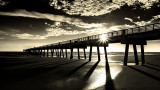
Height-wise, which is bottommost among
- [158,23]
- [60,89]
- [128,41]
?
[60,89]

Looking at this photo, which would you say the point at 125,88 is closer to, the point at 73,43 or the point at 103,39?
the point at 103,39

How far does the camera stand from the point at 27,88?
7246 mm

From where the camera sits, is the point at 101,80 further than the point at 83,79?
No

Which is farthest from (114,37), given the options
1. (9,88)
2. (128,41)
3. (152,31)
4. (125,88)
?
(9,88)

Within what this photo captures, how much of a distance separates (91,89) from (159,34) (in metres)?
9.72

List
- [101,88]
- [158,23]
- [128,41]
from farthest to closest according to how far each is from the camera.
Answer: [128,41], [158,23], [101,88]

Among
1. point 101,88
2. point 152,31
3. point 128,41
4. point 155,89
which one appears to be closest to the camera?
point 155,89

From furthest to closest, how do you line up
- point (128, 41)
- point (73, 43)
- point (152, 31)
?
point (73, 43)
point (128, 41)
point (152, 31)

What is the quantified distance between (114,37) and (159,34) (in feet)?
19.5

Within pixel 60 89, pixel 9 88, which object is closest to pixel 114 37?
pixel 60 89

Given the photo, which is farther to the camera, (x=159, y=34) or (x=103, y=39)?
(x=103, y=39)

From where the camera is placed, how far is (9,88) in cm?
729

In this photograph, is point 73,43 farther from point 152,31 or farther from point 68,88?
point 68,88

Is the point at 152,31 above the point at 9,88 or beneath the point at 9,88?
above
